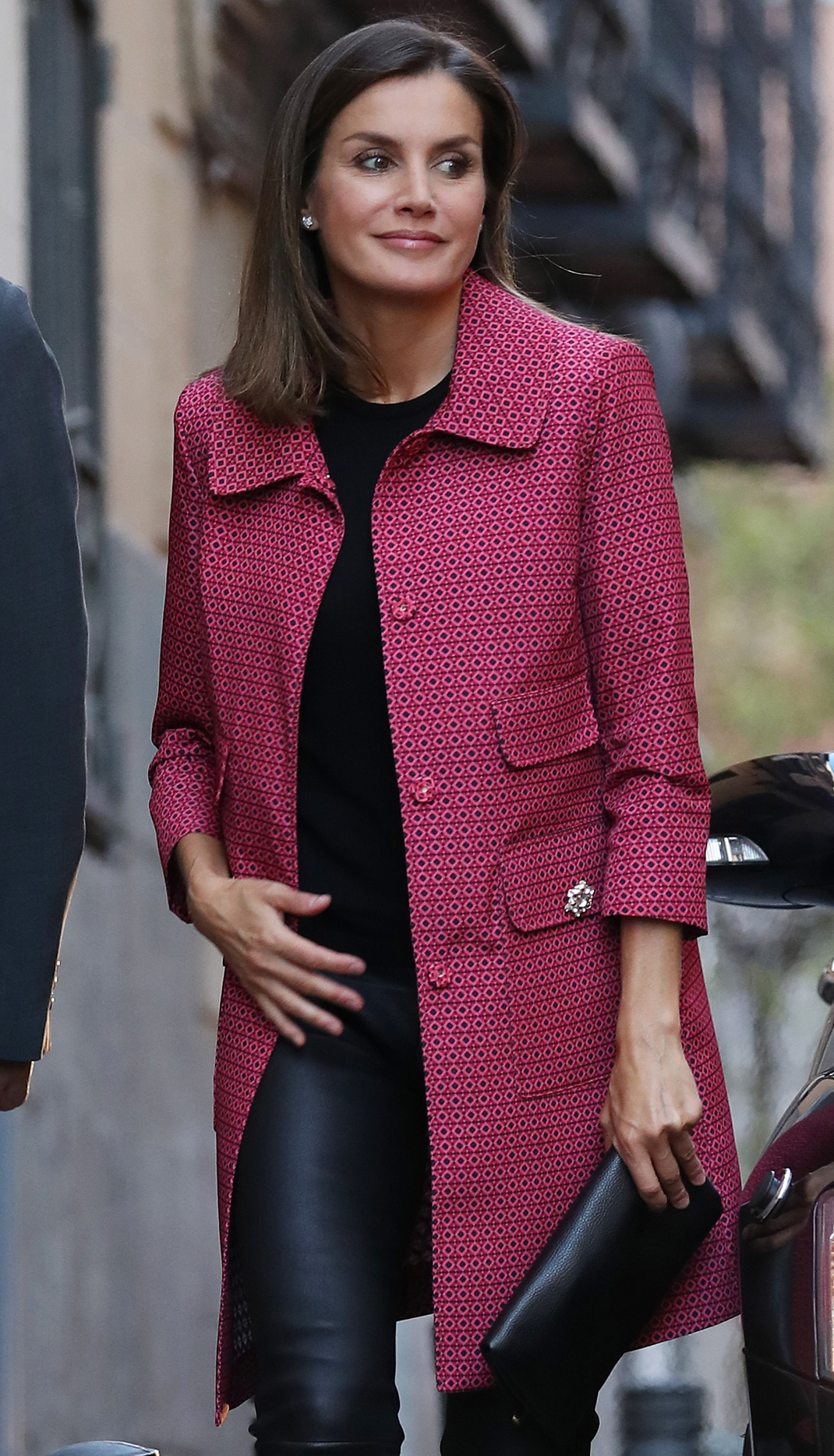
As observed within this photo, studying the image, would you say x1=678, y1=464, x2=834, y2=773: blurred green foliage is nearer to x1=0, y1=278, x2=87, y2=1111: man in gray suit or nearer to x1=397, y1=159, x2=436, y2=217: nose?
x1=397, y1=159, x2=436, y2=217: nose

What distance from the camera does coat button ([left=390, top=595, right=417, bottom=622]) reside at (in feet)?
9.77

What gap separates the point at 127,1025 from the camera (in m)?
7.53

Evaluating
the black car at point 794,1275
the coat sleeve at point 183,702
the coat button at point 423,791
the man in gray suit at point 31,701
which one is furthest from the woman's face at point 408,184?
the black car at point 794,1275

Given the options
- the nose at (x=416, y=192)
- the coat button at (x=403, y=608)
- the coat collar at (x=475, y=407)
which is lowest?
the coat button at (x=403, y=608)

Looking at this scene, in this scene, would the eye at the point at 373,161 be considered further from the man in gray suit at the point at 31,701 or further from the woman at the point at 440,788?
the man in gray suit at the point at 31,701

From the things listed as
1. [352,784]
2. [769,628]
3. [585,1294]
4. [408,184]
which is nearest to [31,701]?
[352,784]

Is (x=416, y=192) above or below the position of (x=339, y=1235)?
above

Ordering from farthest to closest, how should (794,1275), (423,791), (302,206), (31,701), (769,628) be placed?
(769,628), (302,206), (423,791), (794,1275), (31,701)

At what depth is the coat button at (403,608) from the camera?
2979 millimetres

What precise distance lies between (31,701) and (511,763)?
0.57 metres

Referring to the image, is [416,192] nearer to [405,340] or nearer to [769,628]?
[405,340]

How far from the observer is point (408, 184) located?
3025mm

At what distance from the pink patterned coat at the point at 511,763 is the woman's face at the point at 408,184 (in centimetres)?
13

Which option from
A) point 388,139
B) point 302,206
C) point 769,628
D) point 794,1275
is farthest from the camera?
point 769,628
